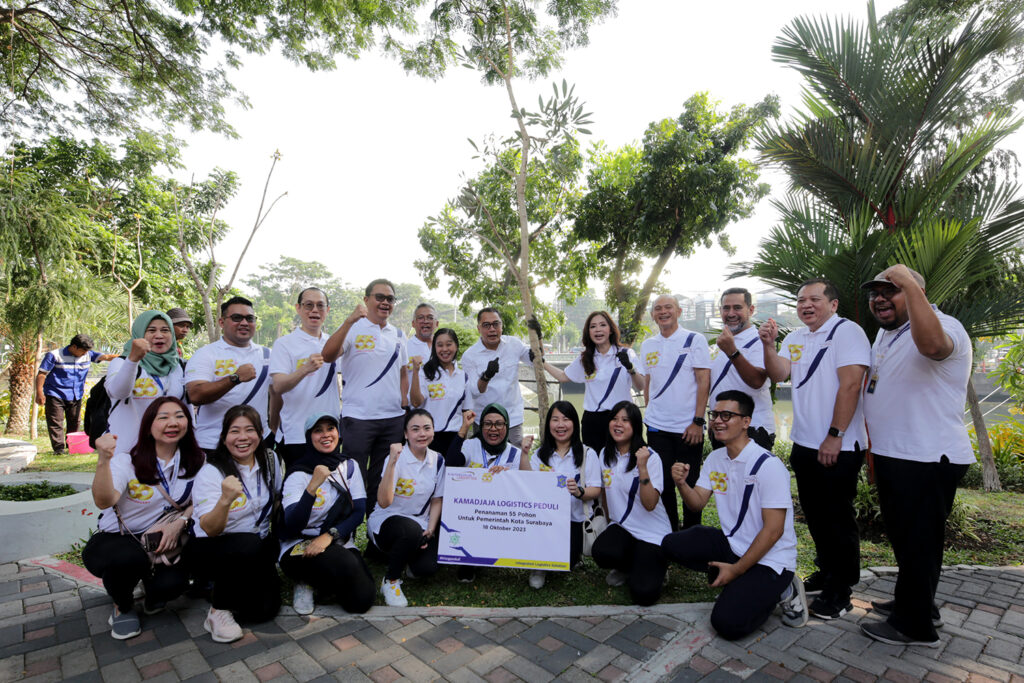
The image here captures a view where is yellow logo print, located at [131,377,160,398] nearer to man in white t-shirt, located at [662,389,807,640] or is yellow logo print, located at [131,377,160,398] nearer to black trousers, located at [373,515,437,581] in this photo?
black trousers, located at [373,515,437,581]

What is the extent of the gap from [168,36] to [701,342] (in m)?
9.02

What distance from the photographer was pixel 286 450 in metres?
4.04

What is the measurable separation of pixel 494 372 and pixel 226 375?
2.04 m

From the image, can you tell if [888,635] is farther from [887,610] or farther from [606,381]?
[606,381]

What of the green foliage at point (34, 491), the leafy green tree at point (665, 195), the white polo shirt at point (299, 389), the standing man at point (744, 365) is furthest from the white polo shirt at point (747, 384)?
the leafy green tree at point (665, 195)

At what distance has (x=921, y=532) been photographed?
2902 millimetres

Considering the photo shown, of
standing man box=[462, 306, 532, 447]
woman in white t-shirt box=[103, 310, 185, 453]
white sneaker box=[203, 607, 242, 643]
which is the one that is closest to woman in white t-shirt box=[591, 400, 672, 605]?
standing man box=[462, 306, 532, 447]

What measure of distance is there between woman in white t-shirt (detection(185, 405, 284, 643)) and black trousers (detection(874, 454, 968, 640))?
3587 millimetres

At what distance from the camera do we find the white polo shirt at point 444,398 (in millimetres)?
4656

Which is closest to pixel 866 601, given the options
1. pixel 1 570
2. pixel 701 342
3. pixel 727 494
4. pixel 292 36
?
pixel 727 494

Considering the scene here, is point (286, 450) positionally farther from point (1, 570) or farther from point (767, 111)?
point (767, 111)

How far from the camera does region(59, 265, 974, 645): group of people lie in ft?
9.80

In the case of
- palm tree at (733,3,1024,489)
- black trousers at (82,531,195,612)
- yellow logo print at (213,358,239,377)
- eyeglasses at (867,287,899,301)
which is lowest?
black trousers at (82,531,195,612)

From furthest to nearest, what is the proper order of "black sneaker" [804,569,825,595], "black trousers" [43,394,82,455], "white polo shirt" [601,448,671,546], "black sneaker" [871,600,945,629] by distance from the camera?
1. "black trousers" [43,394,82,455]
2. "white polo shirt" [601,448,671,546]
3. "black sneaker" [804,569,825,595]
4. "black sneaker" [871,600,945,629]
